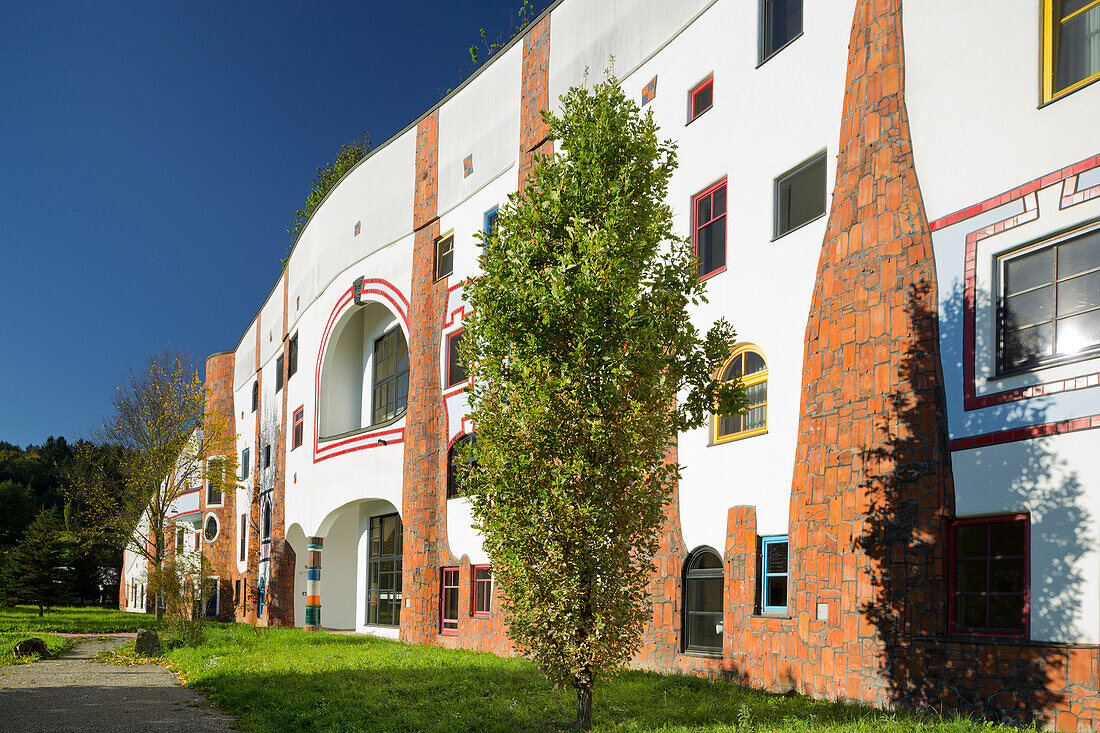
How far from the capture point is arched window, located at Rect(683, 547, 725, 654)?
13.6 meters

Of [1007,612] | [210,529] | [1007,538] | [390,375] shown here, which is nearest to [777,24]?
[1007,538]

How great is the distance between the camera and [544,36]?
19.8 metres

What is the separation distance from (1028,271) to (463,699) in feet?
27.7

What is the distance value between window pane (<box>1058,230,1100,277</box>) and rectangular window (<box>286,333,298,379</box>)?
2869cm

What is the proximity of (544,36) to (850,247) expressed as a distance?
10463 millimetres

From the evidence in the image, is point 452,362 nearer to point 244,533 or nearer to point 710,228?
point 710,228

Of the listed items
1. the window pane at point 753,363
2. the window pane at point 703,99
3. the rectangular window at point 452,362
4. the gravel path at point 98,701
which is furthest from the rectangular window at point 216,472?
the window pane at point 753,363

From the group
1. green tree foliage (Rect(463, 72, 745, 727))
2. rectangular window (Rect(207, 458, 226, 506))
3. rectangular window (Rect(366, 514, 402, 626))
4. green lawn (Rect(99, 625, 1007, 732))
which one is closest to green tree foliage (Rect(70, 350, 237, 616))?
rectangular window (Rect(207, 458, 226, 506))

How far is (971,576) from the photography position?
9.86 meters

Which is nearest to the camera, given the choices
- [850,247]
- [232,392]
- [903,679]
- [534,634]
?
[534,634]

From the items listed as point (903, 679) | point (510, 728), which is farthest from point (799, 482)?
point (510, 728)

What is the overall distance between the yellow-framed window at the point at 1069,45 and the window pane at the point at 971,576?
16.0 feet

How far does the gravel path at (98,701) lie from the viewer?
11.1 metres

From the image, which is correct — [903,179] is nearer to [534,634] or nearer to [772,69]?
[772,69]
